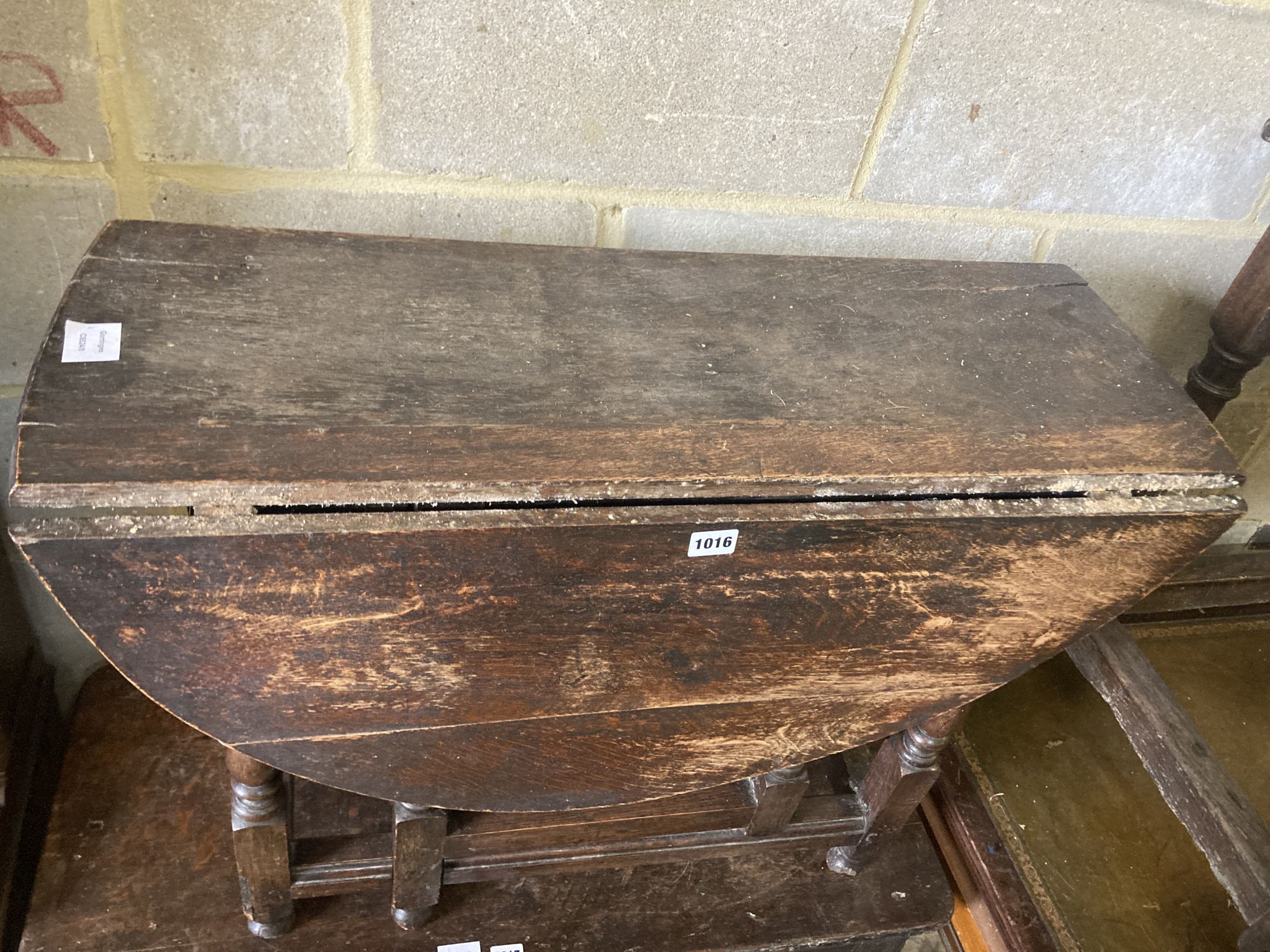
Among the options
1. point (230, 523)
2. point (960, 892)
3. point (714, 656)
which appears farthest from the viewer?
point (960, 892)

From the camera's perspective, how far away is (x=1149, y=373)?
110 cm

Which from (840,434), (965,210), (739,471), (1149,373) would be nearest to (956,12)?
(965,210)

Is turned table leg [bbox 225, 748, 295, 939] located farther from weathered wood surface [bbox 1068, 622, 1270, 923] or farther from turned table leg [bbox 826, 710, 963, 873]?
weathered wood surface [bbox 1068, 622, 1270, 923]

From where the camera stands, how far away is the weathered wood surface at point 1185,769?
3.84 ft

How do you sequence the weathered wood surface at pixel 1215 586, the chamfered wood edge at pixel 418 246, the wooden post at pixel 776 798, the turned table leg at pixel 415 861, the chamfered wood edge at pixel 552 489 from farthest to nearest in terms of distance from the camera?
1. the weathered wood surface at pixel 1215 586
2. the wooden post at pixel 776 798
3. the turned table leg at pixel 415 861
4. the chamfered wood edge at pixel 418 246
5. the chamfered wood edge at pixel 552 489

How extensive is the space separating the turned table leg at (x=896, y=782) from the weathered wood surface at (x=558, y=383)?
1.46 ft

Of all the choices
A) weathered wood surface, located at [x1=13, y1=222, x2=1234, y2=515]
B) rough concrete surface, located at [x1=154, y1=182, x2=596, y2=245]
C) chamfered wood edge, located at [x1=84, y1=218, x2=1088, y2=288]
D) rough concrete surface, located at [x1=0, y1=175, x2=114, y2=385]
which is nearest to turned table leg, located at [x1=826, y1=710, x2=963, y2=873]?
weathered wood surface, located at [x1=13, y1=222, x2=1234, y2=515]

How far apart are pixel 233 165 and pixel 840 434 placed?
83 cm

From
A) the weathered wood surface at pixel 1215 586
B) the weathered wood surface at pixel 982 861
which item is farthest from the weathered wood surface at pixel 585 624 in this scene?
the weathered wood surface at pixel 1215 586

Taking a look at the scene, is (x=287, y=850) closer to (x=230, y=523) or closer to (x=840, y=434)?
(x=230, y=523)

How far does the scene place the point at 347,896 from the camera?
1292 millimetres

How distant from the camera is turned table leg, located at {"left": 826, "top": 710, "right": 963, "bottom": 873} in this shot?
1227mm

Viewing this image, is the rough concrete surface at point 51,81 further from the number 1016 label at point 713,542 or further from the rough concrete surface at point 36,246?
the number 1016 label at point 713,542

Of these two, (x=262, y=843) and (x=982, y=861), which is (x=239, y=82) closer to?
(x=262, y=843)
